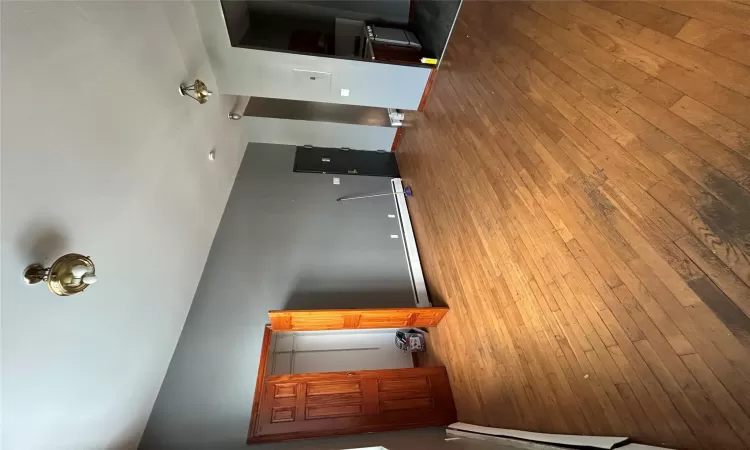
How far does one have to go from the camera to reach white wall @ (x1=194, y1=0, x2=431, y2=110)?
110 inches

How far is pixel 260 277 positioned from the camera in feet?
9.96

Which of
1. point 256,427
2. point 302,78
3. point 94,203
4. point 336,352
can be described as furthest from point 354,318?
point 302,78

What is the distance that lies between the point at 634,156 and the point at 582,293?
605 millimetres

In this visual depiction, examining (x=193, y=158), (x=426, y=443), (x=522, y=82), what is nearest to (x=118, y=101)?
(x=193, y=158)

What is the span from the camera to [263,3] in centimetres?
385

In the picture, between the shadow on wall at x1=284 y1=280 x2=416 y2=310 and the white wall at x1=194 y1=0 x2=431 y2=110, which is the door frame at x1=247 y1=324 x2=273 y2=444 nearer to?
the shadow on wall at x1=284 y1=280 x2=416 y2=310

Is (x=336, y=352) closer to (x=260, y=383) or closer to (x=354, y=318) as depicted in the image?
(x=354, y=318)

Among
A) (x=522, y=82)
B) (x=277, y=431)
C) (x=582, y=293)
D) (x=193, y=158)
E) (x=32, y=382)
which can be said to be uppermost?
(x=193, y=158)

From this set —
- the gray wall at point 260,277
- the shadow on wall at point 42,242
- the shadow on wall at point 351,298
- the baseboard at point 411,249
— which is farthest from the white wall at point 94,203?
the baseboard at point 411,249

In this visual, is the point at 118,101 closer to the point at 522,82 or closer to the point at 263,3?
the point at 522,82

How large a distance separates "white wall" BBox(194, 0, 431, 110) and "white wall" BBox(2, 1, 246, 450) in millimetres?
479

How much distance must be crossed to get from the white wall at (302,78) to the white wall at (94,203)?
18.9 inches

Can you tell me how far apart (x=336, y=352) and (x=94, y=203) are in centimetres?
222

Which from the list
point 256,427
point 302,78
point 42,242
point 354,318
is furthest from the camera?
point 302,78
